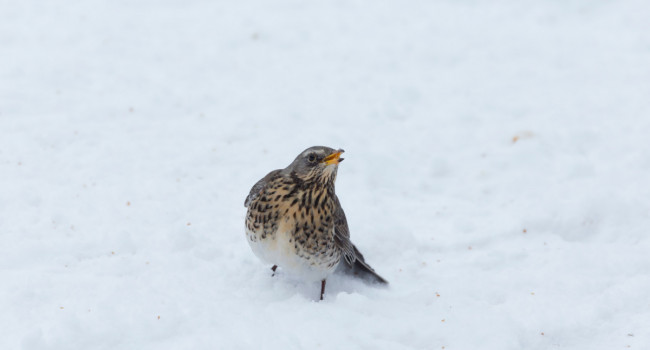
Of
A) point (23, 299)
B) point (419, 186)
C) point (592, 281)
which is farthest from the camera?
point (419, 186)

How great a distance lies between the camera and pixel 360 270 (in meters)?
5.87

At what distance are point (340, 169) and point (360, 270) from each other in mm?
1785

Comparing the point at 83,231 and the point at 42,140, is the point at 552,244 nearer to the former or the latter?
the point at 83,231

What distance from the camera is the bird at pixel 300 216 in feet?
16.8

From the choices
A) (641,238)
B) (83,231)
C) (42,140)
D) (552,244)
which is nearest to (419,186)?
(552,244)

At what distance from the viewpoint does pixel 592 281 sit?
→ 5.61 meters

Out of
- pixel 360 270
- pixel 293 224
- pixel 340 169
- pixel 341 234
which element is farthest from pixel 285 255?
pixel 340 169

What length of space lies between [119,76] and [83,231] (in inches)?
127

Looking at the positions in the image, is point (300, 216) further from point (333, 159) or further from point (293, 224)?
point (333, 159)

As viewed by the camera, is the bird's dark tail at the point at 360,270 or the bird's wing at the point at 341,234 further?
the bird's dark tail at the point at 360,270

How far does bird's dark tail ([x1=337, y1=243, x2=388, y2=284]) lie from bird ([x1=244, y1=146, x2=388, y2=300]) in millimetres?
450

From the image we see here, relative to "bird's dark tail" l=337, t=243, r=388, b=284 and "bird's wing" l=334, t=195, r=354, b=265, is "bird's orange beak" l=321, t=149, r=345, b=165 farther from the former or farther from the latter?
"bird's dark tail" l=337, t=243, r=388, b=284

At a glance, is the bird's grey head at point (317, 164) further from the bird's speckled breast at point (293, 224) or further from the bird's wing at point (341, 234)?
the bird's wing at point (341, 234)

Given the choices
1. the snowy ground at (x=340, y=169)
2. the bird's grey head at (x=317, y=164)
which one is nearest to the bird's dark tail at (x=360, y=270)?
the snowy ground at (x=340, y=169)
